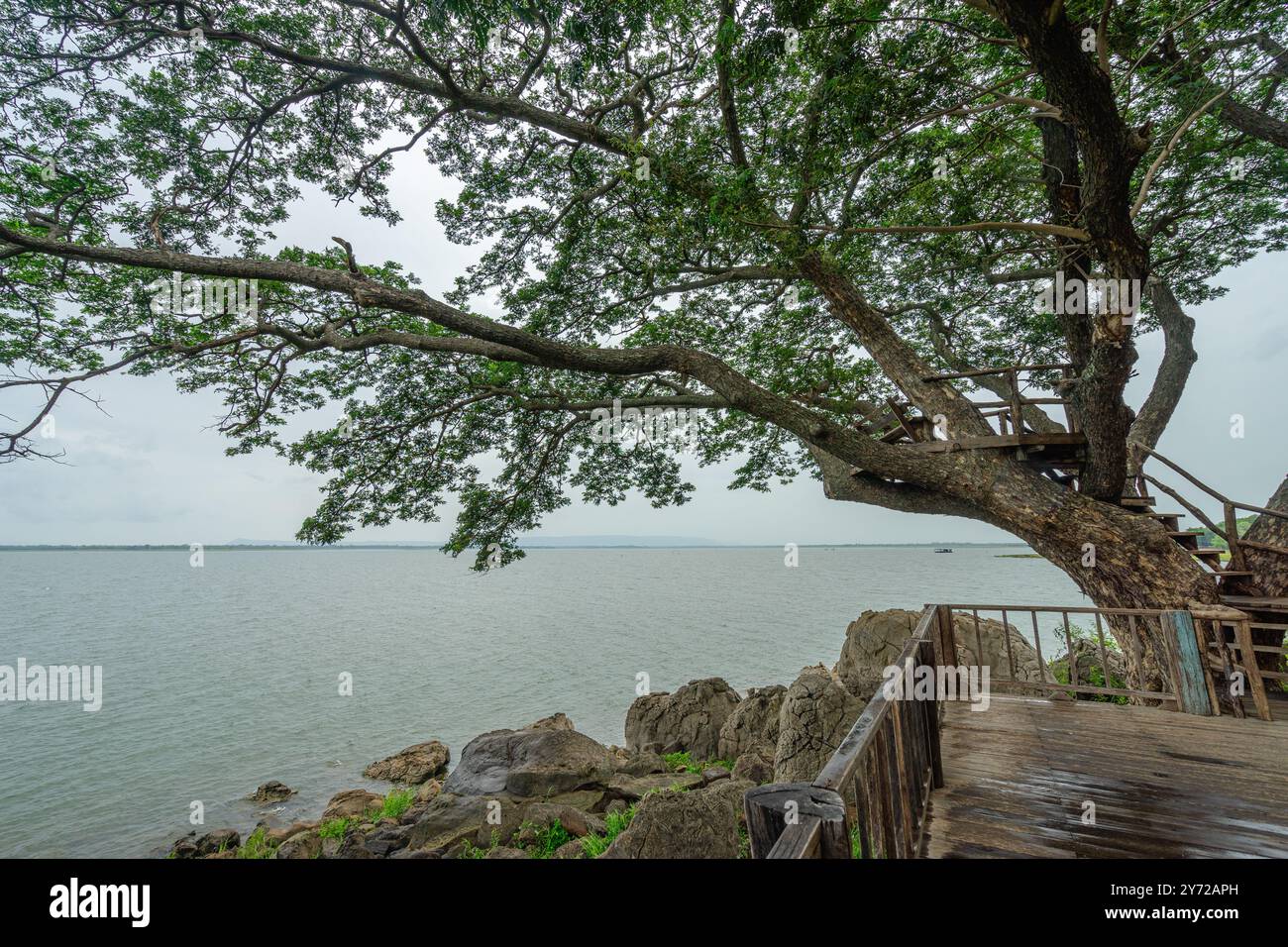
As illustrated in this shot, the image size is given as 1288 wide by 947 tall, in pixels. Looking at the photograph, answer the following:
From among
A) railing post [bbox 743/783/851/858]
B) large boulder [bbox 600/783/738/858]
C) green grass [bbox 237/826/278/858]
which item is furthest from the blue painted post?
green grass [bbox 237/826/278/858]

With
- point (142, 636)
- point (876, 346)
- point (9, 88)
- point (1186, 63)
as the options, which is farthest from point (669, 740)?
point (142, 636)

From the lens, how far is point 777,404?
25.8 ft

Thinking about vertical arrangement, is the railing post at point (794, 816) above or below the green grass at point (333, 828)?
above

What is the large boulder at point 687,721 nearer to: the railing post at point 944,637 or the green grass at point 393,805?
the green grass at point 393,805

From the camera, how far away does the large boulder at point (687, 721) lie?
11938mm

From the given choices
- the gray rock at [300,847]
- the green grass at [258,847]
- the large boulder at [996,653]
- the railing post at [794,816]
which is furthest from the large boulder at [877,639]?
the railing post at [794,816]

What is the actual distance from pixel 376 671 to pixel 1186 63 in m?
28.2

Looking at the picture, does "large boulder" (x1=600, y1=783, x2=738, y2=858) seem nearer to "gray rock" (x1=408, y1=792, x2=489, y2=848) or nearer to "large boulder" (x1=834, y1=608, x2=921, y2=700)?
"gray rock" (x1=408, y1=792, x2=489, y2=848)

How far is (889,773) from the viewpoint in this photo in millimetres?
2631

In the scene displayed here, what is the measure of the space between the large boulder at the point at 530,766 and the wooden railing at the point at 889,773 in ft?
22.8

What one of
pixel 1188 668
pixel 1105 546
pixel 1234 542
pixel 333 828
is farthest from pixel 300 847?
pixel 1234 542

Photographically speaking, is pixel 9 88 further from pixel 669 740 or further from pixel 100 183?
pixel 669 740

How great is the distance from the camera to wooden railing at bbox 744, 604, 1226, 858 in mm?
1652

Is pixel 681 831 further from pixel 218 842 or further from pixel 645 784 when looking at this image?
pixel 218 842
